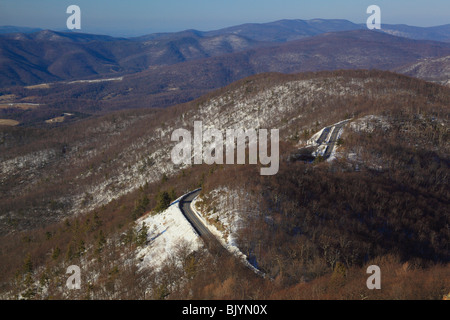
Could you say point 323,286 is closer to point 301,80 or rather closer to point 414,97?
point 414,97

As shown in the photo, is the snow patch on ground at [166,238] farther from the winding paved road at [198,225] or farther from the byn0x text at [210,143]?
the byn0x text at [210,143]

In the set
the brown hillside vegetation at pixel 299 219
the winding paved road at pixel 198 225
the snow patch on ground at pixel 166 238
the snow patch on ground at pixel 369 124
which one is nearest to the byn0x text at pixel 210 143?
the brown hillside vegetation at pixel 299 219

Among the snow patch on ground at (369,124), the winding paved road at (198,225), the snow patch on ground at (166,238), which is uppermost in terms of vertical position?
the snow patch on ground at (369,124)

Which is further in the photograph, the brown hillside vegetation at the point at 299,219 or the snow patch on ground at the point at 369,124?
the snow patch on ground at the point at 369,124

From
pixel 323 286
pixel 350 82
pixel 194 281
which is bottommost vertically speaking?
pixel 194 281

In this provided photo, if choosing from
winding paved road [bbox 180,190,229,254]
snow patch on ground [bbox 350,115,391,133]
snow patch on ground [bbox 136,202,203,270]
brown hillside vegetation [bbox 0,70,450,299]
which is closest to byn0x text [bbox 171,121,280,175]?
brown hillside vegetation [bbox 0,70,450,299]

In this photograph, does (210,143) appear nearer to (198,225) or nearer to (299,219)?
(198,225)

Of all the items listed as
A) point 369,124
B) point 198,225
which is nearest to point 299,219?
point 198,225

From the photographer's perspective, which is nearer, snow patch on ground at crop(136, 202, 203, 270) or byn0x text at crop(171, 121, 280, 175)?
snow patch on ground at crop(136, 202, 203, 270)

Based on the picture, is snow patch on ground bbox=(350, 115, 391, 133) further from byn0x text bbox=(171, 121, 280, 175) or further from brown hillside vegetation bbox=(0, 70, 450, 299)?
byn0x text bbox=(171, 121, 280, 175)

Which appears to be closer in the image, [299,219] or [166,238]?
[299,219]

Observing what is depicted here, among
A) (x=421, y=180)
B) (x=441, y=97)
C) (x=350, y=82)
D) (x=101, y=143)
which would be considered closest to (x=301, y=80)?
(x=350, y=82)
